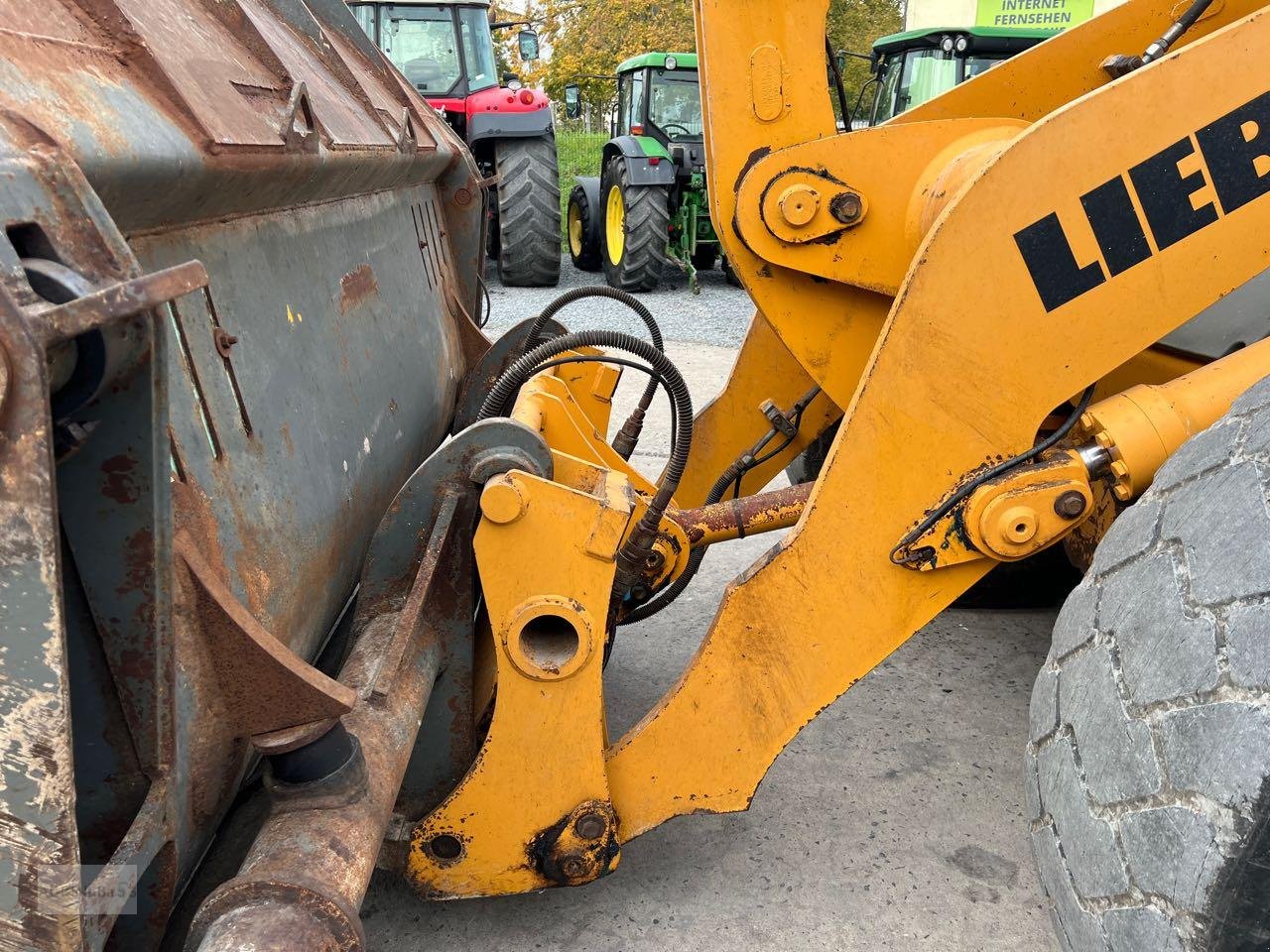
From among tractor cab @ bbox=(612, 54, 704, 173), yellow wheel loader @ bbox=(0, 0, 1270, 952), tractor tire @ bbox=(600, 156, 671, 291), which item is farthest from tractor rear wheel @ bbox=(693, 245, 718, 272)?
yellow wheel loader @ bbox=(0, 0, 1270, 952)

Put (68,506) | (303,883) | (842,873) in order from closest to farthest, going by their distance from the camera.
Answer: (68,506), (303,883), (842,873)

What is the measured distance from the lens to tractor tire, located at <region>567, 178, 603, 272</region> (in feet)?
36.7

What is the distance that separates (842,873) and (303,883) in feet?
4.25

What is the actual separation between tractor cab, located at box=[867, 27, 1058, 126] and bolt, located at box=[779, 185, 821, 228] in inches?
274

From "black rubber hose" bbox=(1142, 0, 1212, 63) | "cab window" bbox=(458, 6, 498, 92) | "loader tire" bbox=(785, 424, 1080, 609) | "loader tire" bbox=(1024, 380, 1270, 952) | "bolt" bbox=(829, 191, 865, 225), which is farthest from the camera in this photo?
"cab window" bbox=(458, 6, 498, 92)

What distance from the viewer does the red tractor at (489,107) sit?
9500 mm

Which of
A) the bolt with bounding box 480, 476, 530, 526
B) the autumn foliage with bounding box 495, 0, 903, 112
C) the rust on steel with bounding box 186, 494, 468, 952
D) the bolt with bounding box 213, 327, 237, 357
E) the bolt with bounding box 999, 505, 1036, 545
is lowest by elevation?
the rust on steel with bounding box 186, 494, 468, 952

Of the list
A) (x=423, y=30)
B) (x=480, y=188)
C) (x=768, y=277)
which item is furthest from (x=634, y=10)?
(x=768, y=277)

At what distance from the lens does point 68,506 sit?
0.96m

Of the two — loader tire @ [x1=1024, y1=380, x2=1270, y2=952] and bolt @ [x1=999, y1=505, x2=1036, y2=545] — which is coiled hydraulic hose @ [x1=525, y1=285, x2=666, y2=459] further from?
loader tire @ [x1=1024, y1=380, x2=1270, y2=952]

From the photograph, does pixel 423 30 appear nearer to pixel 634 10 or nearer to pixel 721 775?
pixel 721 775

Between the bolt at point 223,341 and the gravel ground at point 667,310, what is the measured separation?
21.3 ft
